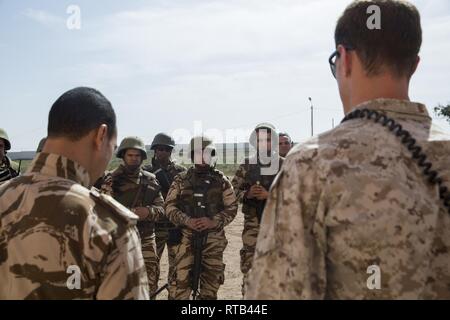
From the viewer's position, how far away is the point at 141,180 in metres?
7.09

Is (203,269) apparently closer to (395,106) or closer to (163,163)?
(163,163)

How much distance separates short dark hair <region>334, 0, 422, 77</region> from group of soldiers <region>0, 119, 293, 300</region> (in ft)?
16.1

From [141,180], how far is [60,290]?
5246 mm

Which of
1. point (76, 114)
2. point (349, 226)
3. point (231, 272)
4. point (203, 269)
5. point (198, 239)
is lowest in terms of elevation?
point (231, 272)

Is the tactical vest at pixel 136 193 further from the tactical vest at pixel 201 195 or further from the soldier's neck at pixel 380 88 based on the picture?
the soldier's neck at pixel 380 88

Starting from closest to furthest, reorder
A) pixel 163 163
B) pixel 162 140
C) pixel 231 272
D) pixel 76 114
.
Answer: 1. pixel 76 114
2. pixel 163 163
3. pixel 162 140
4. pixel 231 272

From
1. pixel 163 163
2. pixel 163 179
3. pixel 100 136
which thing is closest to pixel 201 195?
pixel 163 179

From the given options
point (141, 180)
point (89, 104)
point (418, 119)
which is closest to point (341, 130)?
point (418, 119)

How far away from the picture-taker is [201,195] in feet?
22.1

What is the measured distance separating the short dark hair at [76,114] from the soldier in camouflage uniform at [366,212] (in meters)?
0.98

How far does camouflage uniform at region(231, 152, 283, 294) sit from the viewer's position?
6684mm

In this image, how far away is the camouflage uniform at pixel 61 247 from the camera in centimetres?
188

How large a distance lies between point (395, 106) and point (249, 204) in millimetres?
5167

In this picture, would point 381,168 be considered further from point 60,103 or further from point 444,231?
point 60,103
